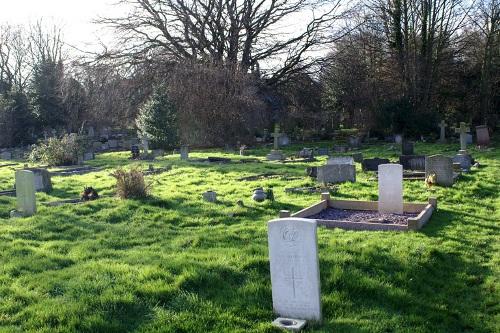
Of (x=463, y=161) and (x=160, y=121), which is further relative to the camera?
(x=160, y=121)

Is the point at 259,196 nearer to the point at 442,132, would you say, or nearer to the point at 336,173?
the point at 336,173

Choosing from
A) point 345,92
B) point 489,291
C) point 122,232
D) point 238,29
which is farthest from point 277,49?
point 489,291

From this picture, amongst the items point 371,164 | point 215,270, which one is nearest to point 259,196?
point 215,270

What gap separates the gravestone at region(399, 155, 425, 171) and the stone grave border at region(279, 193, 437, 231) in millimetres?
5459

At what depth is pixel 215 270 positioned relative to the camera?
6.46 m

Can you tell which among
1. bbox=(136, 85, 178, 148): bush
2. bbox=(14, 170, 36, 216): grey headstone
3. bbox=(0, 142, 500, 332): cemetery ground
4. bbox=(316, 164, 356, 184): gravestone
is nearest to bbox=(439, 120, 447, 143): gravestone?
bbox=(136, 85, 178, 148): bush

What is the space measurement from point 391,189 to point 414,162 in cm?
586

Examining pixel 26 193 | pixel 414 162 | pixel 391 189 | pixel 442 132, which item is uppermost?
pixel 442 132

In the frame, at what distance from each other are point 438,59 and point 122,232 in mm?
27282

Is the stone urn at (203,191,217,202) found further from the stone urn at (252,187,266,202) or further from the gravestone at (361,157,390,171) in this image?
the gravestone at (361,157,390,171)

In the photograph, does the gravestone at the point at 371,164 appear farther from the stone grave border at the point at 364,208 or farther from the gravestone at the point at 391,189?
the gravestone at the point at 391,189

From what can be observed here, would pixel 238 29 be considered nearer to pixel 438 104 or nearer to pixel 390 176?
pixel 438 104

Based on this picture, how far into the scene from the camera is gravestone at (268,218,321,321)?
524cm

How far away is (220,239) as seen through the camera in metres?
8.26
